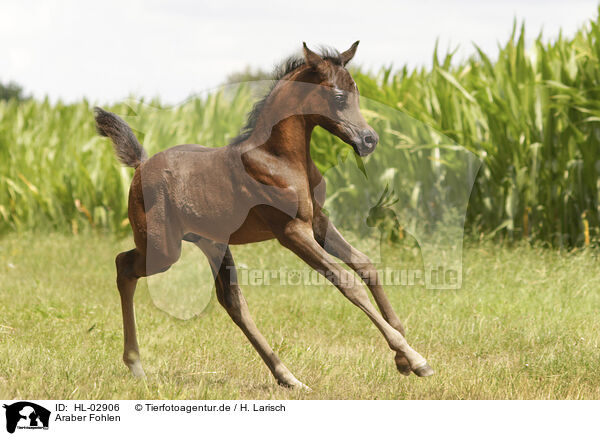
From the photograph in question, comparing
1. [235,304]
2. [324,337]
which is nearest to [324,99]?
[235,304]

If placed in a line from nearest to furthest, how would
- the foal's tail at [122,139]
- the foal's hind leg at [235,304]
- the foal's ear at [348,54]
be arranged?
1. the foal's ear at [348,54]
2. the foal's hind leg at [235,304]
3. the foal's tail at [122,139]

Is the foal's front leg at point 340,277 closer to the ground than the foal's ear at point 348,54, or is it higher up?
closer to the ground

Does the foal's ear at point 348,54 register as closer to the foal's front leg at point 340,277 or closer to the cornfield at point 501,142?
the foal's front leg at point 340,277

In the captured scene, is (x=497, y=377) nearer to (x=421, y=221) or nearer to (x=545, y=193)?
(x=421, y=221)

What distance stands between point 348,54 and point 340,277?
1.13 m

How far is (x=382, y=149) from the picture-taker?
7508 millimetres

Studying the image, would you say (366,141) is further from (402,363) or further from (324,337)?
(324,337)

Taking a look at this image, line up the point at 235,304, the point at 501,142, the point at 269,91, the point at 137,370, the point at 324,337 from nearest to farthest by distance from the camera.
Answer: the point at 269,91
the point at 235,304
the point at 137,370
the point at 324,337
the point at 501,142

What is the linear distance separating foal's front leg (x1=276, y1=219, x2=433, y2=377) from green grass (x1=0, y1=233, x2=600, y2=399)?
651mm

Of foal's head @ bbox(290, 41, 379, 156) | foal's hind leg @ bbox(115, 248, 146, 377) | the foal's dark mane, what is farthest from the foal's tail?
foal's head @ bbox(290, 41, 379, 156)

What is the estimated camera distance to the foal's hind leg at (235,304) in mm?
4094
